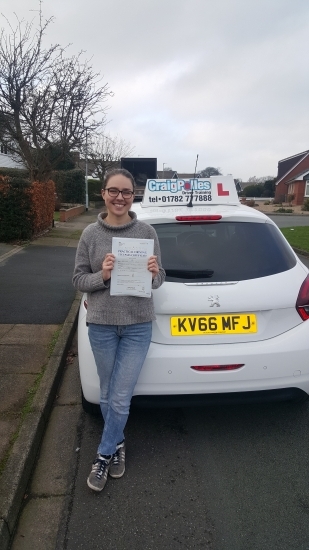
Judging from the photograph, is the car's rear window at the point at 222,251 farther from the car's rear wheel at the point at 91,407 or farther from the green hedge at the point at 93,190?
the green hedge at the point at 93,190

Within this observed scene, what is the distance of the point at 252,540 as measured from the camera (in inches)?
90.9

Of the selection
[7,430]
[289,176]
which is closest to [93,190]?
[289,176]

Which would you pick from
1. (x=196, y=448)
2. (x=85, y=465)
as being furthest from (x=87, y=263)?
(x=196, y=448)

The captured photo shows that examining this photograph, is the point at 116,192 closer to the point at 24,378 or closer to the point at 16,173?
the point at 24,378

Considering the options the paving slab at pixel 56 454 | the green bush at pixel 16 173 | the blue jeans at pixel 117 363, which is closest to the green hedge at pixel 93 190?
the green bush at pixel 16 173

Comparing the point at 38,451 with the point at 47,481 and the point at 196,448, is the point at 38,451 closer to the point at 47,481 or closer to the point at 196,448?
the point at 47,481

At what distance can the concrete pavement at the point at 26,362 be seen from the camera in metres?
2.64

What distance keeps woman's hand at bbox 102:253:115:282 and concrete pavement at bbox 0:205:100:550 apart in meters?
1.28

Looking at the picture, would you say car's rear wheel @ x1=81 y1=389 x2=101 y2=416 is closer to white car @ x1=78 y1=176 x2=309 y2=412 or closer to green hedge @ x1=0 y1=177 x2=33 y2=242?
white car @ x1=78 y1=176 x2=309 y2=412

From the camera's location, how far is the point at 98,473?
2713 millimetres

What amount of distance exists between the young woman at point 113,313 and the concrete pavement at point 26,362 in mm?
488

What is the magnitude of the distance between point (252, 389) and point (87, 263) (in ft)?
4.45

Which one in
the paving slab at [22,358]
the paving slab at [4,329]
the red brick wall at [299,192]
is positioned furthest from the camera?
the red brick wall at [299,192]

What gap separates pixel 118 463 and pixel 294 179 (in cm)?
5617
